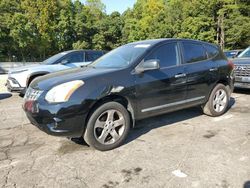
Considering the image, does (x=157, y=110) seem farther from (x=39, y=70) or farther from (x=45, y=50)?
(x=45, y=50)

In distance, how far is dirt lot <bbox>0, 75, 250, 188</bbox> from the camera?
3.55 metres

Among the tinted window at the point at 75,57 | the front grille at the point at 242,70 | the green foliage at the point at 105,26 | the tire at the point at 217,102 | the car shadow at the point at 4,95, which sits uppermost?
the green foliage at the point at 105,26

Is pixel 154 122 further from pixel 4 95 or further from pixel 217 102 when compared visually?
pixel 4 95

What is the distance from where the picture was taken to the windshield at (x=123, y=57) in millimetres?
4984

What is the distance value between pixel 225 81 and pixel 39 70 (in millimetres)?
5238

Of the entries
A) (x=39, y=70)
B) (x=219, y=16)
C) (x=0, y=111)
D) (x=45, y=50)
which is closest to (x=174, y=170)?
(x=0, y=111)

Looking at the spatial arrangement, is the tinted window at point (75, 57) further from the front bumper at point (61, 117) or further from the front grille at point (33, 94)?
the front bumper at point (61, 117)

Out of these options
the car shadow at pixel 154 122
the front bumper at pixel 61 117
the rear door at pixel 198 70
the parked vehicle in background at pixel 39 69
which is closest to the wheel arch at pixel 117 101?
the front bumper at pixel 61 117

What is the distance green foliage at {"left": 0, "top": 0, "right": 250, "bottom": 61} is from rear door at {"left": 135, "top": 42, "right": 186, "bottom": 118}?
35932mm

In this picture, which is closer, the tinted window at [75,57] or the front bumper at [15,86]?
the front bumper at [15,86]

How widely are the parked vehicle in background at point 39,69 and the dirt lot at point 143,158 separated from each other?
9.08 feet

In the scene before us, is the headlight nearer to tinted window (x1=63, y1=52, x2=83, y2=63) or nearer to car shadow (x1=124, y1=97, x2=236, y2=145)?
car shadow (x1=124, y1=97, x2=236, y2=145)

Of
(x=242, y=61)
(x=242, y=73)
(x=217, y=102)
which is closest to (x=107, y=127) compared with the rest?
(x=217, y=102)

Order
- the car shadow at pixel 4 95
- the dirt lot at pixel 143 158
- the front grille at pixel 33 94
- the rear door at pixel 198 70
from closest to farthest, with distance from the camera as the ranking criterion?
1. the dirt lot at pixel 143 158
2. the front grille at pixel 33 94
3. the rear door at pixel 198 70
4. the car shadow at pixel 4 95
